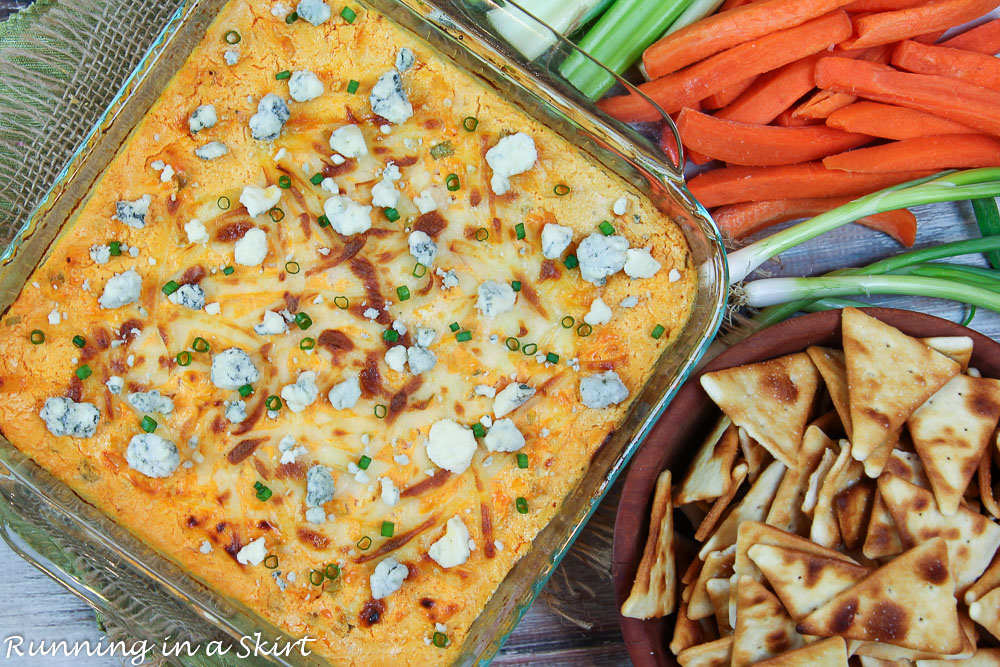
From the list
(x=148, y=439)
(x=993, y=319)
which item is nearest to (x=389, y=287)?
(x=148, y=439)

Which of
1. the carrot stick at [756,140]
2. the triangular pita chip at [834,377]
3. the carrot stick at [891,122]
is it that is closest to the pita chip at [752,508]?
the triangular pita chip at [834,377]

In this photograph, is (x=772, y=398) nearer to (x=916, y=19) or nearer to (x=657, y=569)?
(x=657, y=569)

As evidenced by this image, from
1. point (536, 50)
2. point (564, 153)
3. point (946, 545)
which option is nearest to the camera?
point (946, 545)

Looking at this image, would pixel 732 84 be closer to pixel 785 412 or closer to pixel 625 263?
pixel 625 263

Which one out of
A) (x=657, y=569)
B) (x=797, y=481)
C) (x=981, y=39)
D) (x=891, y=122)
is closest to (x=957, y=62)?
(x=981, y=39)

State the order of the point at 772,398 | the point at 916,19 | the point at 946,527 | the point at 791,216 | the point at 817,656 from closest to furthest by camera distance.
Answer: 1. the point at 817,656
2. the point at 946,527
3. the point at 772,398
4. the point at 916,19
5. the point at 791,216

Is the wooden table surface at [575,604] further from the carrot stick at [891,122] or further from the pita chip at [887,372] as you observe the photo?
the pita chip at [887,372]
